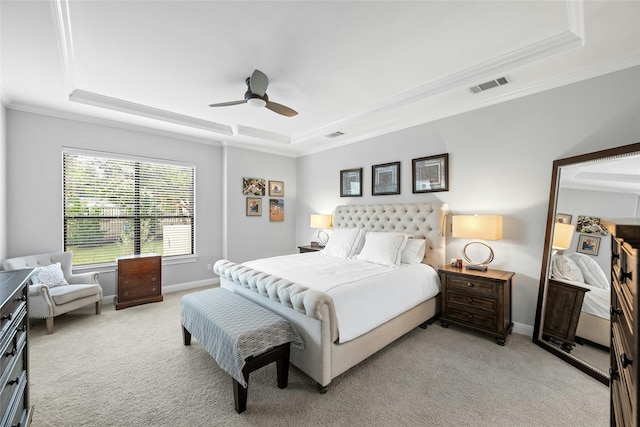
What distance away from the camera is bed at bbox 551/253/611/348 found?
2.29m

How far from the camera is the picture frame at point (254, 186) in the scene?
547 centimetres

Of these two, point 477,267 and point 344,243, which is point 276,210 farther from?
point 477,267

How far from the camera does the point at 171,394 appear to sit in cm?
209

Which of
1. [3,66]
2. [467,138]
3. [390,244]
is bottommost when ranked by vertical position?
[390,244]

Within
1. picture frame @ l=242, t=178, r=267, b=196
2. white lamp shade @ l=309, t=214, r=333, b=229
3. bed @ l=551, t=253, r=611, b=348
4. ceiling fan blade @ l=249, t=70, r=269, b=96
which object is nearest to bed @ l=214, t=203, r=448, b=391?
white lamp shade @ l=309, t=214, r=333, b=229

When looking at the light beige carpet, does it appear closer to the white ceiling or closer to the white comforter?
the white comforter

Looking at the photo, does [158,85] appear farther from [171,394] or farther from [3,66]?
[171,394]

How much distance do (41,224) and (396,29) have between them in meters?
4.99

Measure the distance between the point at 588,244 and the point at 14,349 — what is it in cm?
427

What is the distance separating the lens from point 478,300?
9.84ft

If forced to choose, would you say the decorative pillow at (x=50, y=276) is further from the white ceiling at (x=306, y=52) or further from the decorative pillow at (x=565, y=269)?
the decorative pillow at (x=565, y=269)

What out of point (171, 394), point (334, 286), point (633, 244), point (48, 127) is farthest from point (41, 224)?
point (633, 244)

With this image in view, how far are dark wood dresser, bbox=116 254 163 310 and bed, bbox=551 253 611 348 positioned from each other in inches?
208

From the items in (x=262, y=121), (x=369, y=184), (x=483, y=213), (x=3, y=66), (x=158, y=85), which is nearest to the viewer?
(x=3, y=66)
